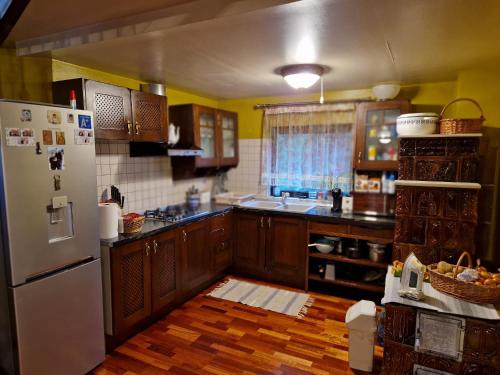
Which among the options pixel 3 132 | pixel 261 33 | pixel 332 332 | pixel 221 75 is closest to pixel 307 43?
pixel 261 33

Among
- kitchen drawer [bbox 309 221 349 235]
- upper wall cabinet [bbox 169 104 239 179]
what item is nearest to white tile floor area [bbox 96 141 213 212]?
upper wall cabinet [bbox 169 104 239 179]

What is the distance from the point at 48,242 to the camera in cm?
178

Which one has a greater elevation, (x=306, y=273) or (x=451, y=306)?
(x=451, y=306)

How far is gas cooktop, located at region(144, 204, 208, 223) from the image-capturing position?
287cm

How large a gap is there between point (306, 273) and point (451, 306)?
1.56 m

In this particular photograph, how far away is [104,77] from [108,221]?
1317 millimetres

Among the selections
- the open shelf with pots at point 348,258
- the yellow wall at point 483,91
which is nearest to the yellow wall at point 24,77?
the open shelf with pots at point 348,258

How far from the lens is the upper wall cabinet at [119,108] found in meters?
2.26

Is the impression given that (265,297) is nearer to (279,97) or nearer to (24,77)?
(279,97)

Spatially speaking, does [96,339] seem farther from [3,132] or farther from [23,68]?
[23,68]

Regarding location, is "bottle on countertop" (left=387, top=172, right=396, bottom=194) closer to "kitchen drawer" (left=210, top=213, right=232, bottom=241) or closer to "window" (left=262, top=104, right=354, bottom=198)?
"window" (left=262, top=104, right=354, bottom=198)

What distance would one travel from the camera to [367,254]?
3070 millimetres

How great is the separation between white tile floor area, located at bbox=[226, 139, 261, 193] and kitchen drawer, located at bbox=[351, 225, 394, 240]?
1480mm

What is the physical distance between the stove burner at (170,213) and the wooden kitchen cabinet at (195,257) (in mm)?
113
